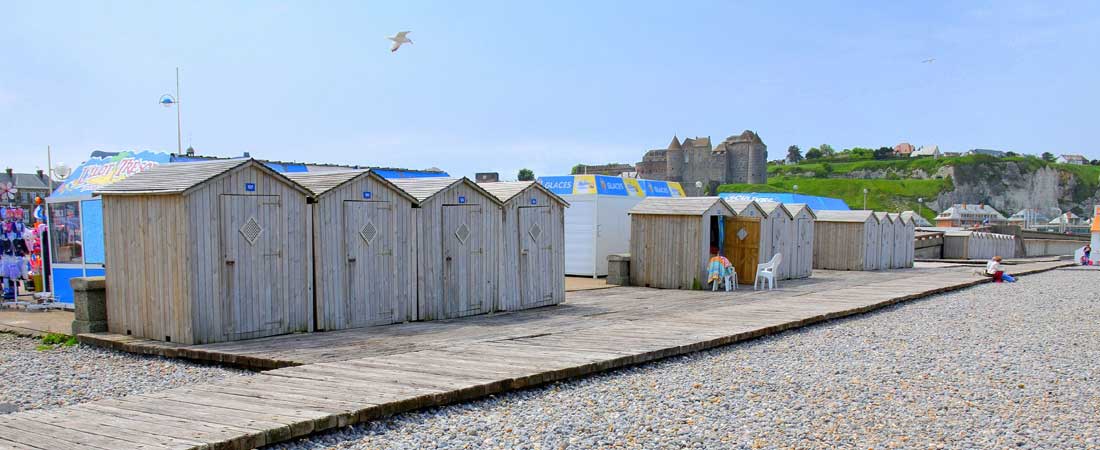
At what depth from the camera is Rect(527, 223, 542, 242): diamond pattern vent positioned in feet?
43.7

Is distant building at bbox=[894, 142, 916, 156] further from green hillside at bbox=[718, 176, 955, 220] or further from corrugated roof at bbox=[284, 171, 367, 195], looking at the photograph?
corrugated roof at bbox=[284, 171, 367, 195]

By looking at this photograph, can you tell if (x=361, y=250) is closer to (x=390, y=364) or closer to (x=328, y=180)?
(x=328, y=180)

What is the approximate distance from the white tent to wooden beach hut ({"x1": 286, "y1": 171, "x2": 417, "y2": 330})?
9639mm

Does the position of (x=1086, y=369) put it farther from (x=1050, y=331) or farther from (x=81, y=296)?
(x=81, y=296)

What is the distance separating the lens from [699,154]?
376 ft

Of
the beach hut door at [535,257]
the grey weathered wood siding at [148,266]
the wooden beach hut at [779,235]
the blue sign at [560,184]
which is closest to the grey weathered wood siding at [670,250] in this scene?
the wooden beach hut at [779,235]

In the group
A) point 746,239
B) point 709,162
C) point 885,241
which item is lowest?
→ point 885,241

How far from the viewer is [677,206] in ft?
57.6

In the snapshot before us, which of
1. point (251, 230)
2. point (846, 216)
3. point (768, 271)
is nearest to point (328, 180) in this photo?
point (251, 230)

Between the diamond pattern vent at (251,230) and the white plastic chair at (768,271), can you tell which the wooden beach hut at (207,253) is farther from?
the white plastic chair at (768,271)

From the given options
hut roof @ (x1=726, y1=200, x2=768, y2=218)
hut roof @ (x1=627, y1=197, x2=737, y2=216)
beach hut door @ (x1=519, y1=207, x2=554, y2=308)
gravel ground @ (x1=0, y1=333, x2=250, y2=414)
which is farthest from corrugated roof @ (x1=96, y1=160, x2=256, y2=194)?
hut roof @ (x1=726, y1=200, x2=768, y2=218)

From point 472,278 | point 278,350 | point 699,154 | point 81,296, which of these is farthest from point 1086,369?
point 699,154

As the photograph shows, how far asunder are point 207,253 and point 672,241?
34.1 feet

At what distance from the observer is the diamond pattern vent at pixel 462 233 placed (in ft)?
39.6
